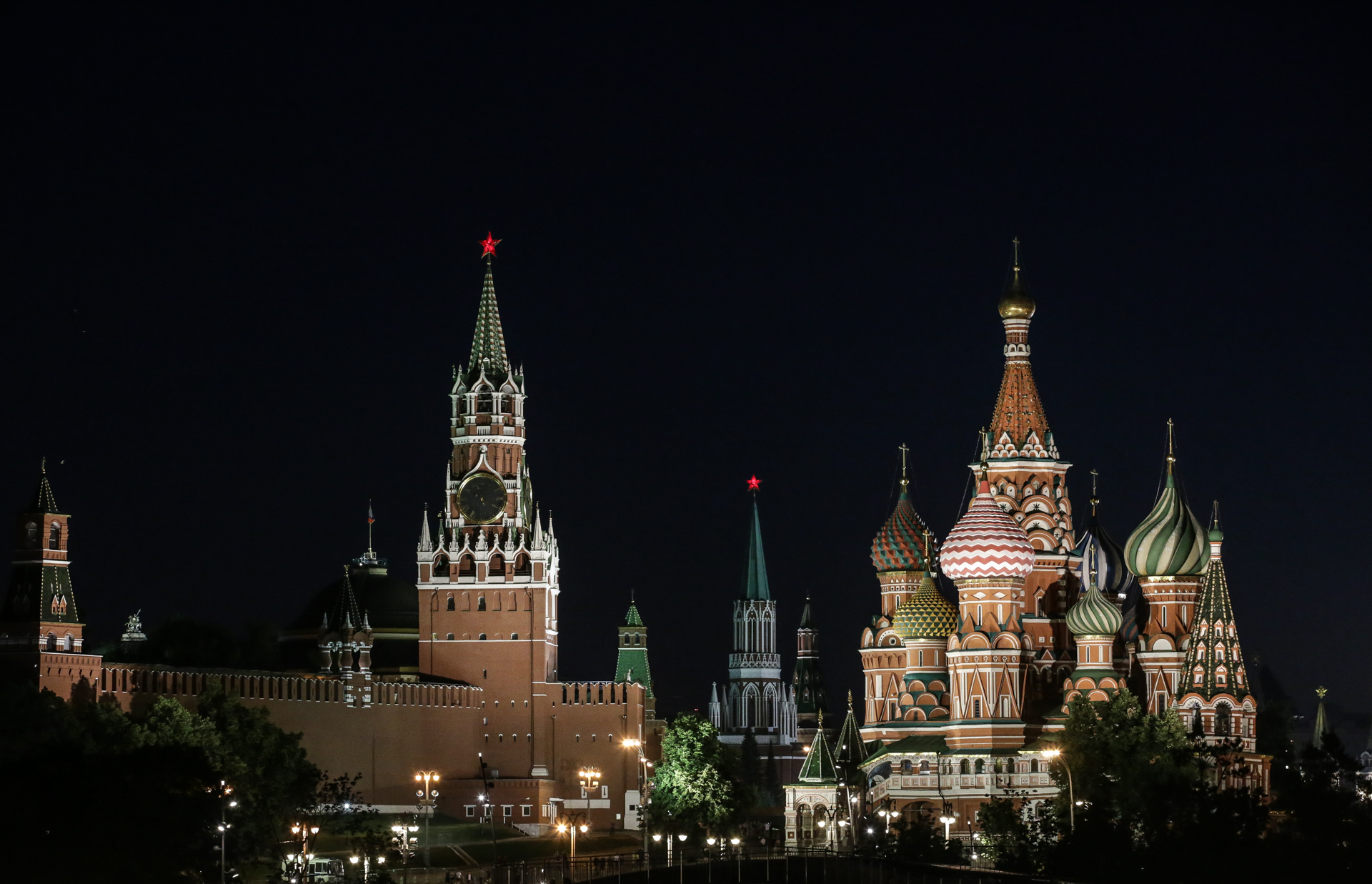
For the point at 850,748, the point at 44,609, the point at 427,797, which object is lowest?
the point at 427,797

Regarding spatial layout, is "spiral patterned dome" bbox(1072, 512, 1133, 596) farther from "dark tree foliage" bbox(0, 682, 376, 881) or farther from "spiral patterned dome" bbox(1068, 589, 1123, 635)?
"dark tree foliage" bbox(0, 682, 376, 881)

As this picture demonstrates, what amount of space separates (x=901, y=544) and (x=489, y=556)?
16.4 metres

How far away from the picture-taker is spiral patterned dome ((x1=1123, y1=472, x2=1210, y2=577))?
88188mm

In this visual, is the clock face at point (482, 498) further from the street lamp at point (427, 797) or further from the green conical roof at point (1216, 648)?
the green conical roof at point (1216, 648)

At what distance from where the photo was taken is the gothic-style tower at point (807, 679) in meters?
154

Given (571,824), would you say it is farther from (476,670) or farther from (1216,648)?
(1216,648)

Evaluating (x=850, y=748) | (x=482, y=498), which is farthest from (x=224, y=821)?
(x=482, y=498)

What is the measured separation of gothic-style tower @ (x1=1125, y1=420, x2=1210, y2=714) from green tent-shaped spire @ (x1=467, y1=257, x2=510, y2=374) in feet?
92.3

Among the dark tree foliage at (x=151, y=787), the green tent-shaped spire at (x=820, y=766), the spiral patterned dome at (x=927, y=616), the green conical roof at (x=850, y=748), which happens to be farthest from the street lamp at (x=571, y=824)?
the spiral patterned dome at (x=927, y=616)

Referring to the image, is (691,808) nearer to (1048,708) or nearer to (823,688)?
(1048,708)

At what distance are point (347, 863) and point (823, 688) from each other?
3372 inches

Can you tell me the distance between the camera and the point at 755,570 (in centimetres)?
16088

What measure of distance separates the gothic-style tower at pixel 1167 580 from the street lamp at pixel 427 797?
2377 centimetres

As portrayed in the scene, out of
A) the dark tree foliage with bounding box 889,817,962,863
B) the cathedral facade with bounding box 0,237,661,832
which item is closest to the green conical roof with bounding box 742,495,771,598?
the cathedral facade with bounding box 0,237,661,832
